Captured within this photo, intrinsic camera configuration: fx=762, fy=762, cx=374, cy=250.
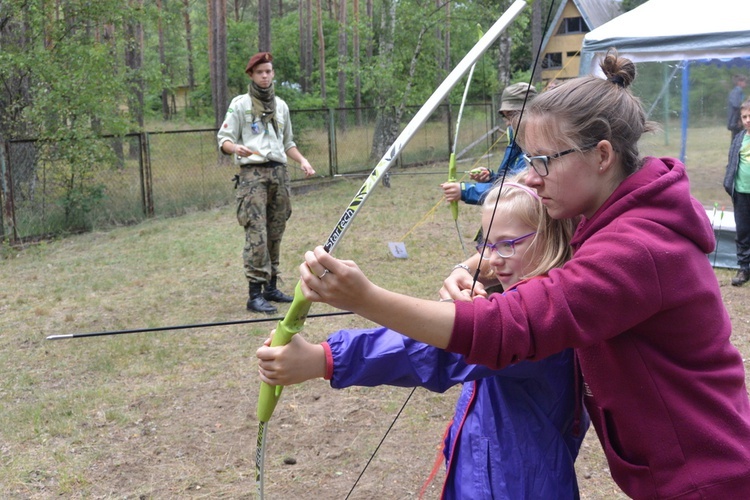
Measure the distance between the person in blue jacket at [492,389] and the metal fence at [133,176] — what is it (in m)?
6.18

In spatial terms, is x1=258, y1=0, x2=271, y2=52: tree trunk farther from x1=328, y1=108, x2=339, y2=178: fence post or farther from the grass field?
the grass field

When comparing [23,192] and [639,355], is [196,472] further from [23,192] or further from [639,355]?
[23,192]

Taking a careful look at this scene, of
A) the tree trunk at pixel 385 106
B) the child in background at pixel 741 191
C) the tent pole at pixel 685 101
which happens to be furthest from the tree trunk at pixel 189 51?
the child in background at pixel 741 191

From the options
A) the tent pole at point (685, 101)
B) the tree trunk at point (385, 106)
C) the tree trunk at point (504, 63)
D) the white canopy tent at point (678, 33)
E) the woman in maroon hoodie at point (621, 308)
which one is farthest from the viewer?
the tree trunk at point (504, 63)

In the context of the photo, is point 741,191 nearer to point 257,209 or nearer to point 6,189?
point 257,209

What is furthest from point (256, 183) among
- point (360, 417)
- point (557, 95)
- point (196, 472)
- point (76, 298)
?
point (557, 95)

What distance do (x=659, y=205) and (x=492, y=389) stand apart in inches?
25.8

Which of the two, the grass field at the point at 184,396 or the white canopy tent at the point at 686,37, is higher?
the white canopy tent at the point at 686,37

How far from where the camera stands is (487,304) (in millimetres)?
1424

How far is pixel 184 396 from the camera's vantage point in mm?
4824

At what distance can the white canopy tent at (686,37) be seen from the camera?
7688 millimetres

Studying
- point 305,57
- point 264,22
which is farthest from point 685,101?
point 305,57

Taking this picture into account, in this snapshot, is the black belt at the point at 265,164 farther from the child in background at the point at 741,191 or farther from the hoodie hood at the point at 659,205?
the hoodie hood at the point at 659,205

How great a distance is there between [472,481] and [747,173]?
250 inches
